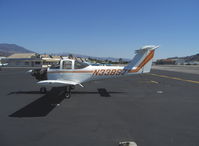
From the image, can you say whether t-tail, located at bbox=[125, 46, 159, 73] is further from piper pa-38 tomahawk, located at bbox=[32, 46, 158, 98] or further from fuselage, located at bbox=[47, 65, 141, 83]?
fuselage, located at bbox=[47, 65, 141, 83]

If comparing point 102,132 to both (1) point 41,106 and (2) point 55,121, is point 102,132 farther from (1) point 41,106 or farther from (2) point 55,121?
(1) point 41,106

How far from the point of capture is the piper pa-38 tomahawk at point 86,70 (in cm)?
980

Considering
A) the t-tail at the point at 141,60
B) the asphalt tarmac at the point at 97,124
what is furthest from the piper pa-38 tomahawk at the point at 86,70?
the asphalt tarmac at the point at 97,124

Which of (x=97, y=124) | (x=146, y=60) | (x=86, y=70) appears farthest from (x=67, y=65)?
(x=97, y=124)

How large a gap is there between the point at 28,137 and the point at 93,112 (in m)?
2.80

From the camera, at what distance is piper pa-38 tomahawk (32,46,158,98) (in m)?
9.80

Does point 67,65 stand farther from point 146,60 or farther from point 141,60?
point 146,60

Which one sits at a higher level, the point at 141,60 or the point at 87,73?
the point at 141,60

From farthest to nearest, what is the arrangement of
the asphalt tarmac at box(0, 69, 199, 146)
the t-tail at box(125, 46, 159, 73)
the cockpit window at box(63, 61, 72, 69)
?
the t-tail at box(125, 46, 159, 73)
the cockpit window at box(63, 61, 72, 69)
the asphalt tarmac at box(0, 69, 199, 146)

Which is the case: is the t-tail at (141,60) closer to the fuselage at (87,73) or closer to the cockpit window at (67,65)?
the fuselage at (87,73)

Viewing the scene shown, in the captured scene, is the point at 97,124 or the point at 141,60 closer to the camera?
the point at 97,124

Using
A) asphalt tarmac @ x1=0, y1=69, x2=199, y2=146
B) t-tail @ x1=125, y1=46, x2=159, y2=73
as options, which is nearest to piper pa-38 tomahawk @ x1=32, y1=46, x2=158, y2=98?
t-tail @ x1=125, y1=46, x2=159, y2=73

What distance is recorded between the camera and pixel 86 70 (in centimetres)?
1005

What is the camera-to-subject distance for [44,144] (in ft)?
13.5
